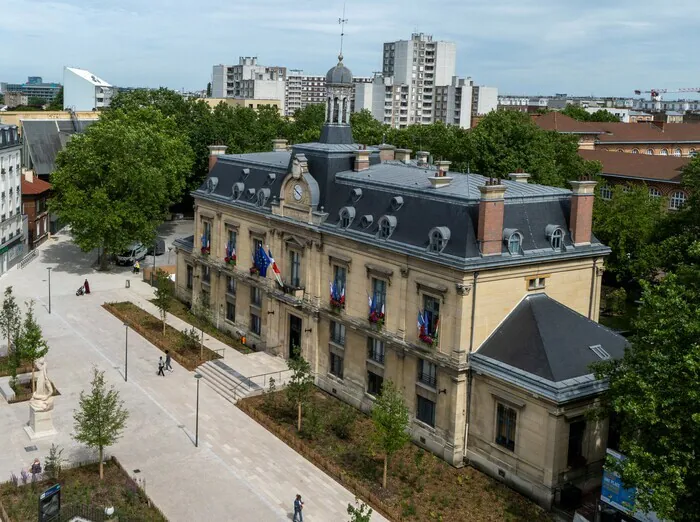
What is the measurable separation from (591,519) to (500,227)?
14.8m

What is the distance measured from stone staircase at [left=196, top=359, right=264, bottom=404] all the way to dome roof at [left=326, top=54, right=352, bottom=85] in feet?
67.0

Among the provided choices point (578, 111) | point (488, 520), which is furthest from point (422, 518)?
point (578, 111)

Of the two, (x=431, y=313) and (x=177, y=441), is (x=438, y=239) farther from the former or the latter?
(x=177, y=441)

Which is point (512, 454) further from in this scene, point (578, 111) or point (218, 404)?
point (578, 111)

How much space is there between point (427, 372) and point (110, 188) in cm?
4735

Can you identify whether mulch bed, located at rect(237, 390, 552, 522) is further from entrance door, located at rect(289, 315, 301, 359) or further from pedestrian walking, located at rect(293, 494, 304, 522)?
entrance door, located at rect(289, 315, 301, 359)

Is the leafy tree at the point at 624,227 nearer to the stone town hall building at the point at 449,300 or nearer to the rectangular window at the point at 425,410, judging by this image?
the stone town hall building at the point at 449,300

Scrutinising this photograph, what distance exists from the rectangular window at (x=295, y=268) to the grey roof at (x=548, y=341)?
16.3 meters

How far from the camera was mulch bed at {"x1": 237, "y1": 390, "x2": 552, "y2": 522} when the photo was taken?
36.8m

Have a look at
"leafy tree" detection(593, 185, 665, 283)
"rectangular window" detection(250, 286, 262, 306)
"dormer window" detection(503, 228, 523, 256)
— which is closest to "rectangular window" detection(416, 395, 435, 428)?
"dormer window" detection(503, 228, 523, 256)

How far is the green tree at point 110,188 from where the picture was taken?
254ft

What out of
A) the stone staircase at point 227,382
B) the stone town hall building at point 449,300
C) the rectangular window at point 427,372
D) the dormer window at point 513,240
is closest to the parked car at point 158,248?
the stone town hall building at point 449,300

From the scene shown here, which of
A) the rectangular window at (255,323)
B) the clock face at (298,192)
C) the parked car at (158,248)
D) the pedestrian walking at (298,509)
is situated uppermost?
the clock face at (298,192)

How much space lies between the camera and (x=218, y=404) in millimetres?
49031
